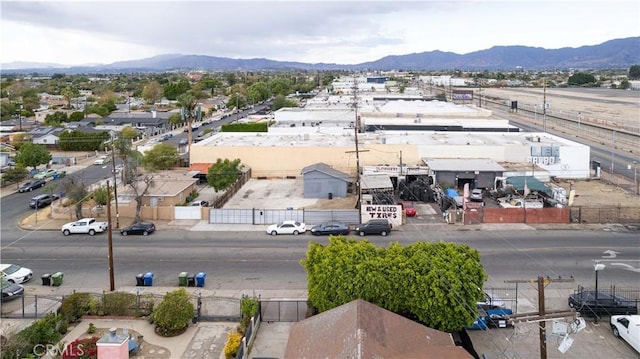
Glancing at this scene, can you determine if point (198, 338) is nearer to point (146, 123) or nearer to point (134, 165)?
point (134, 165)

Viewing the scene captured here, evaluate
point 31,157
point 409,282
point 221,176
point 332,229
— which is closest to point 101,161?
point 31,157

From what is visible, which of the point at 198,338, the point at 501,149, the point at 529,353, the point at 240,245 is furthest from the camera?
the point at 501,149

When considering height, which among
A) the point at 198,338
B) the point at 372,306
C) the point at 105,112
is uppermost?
the point at 105,112

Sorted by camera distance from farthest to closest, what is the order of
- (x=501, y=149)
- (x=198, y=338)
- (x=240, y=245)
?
(x=501, y=149) < (x=240, y=245) < (x=198, y=338)

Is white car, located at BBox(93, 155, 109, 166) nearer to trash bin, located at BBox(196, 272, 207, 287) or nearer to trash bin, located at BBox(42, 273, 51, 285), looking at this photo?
trash bin, located at BBox(42, 273, 51, 285)

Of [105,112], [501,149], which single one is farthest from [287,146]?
[105,112]

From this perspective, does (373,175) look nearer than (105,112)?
Yes
